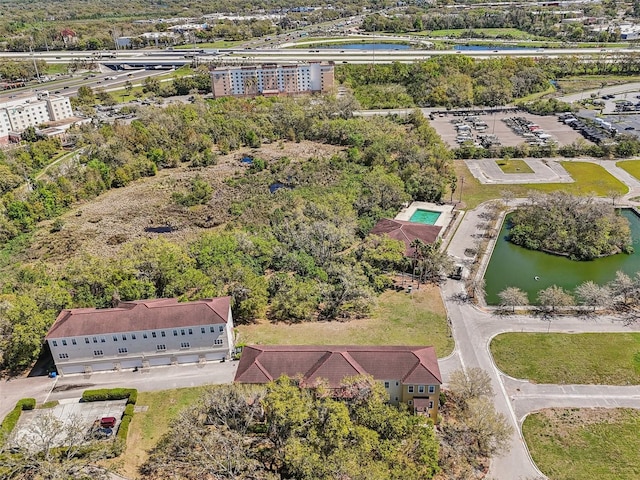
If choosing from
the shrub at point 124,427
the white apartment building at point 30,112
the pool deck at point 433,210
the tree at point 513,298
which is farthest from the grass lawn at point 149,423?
the white apartment building at point 30,112

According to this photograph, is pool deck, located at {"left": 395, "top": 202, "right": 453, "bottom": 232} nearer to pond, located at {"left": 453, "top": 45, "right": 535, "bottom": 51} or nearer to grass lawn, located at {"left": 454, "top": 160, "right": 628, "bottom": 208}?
grass lawn, located at {"left": 454, "top": 160, "right": 628, "bottom": 208}

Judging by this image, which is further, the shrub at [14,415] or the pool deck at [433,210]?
the pool deck at [433,210]

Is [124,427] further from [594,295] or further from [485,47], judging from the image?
[485,47]

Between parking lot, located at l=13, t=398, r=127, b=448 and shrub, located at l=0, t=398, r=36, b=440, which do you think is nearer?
parking lot, located at l=13, t=398, r=127, b=448

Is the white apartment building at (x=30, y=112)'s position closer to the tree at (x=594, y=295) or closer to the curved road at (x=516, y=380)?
the curved road at (x=516, y=380)

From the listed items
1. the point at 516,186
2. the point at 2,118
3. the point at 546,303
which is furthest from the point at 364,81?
the point at 546,303

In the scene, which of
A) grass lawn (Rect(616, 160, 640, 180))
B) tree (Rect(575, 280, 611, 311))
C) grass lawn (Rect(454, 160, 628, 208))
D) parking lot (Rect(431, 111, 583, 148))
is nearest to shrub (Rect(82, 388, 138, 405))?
tree (Rect(575, 280, 611, 311))
